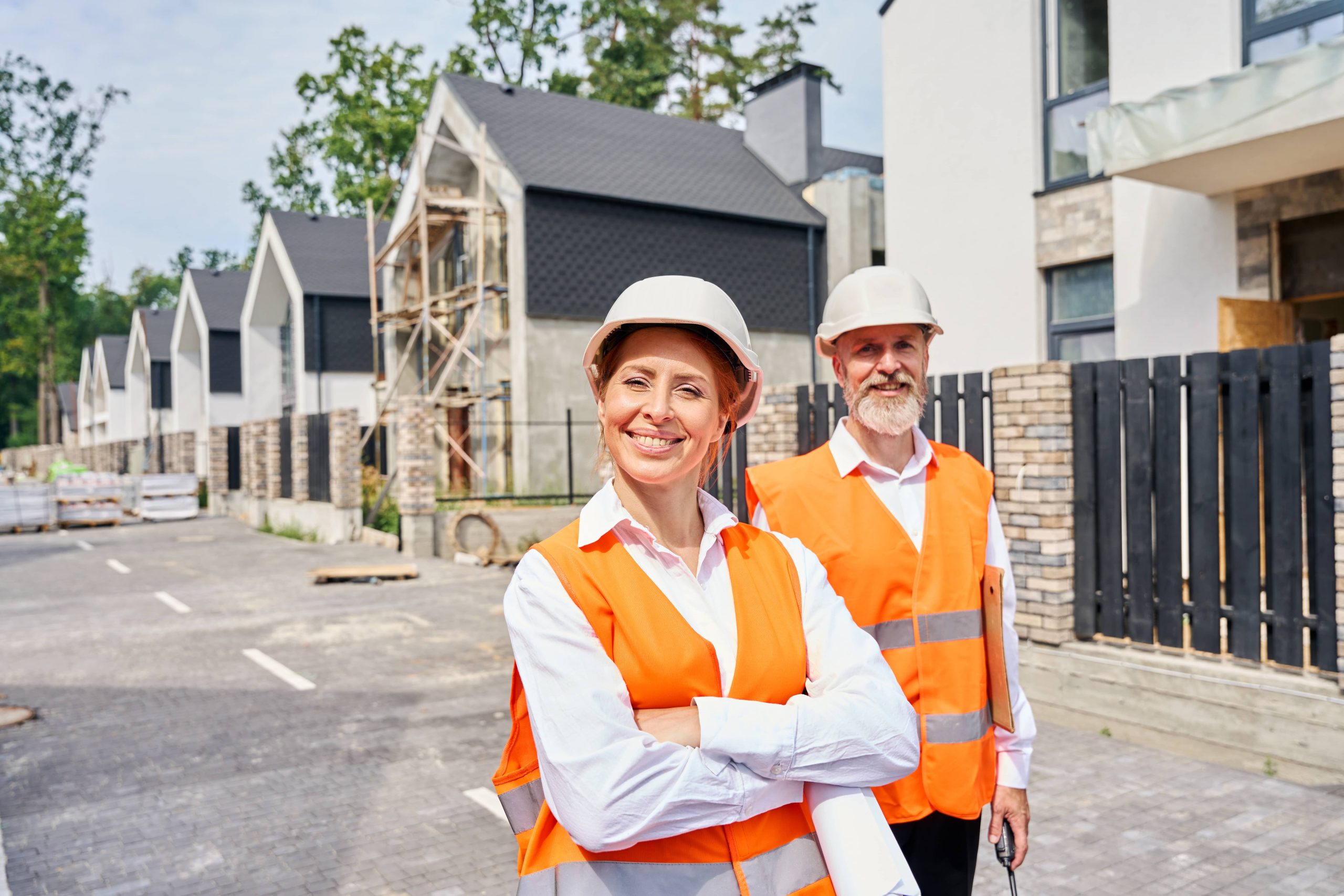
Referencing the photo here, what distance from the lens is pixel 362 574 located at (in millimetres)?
14016

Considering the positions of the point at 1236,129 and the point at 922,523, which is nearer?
the point at 922,523

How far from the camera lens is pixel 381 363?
28469 mm

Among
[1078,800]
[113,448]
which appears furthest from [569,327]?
[113,448]

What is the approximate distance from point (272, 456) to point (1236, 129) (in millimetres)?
22586

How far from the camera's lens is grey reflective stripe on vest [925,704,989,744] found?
8.18ft

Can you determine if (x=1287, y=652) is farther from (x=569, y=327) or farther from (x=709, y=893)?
(x=569, y=327)

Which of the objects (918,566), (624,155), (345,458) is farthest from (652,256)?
(918,566)

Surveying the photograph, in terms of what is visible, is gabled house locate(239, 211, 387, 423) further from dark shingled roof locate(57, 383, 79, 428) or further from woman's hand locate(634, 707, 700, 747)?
dark shingled roof locate(57, 383, 79, 428)

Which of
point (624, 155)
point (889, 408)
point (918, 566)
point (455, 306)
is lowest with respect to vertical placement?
point (918, 566)

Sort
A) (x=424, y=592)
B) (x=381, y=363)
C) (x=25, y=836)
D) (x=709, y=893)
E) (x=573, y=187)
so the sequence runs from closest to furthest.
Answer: (x=709, y=893) < (x=25, y=836) < (x=424, y=592) < (x=573, y=187) < (x=381, y=363)

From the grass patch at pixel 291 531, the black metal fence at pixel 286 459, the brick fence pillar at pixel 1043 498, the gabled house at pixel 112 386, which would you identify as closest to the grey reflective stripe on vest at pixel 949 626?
the brick fence pillar at pixel 1043 498

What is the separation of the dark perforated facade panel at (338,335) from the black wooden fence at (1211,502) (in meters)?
26.6

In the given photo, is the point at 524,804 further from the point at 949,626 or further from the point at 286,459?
the point at 286,459

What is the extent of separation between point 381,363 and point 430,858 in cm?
2545
